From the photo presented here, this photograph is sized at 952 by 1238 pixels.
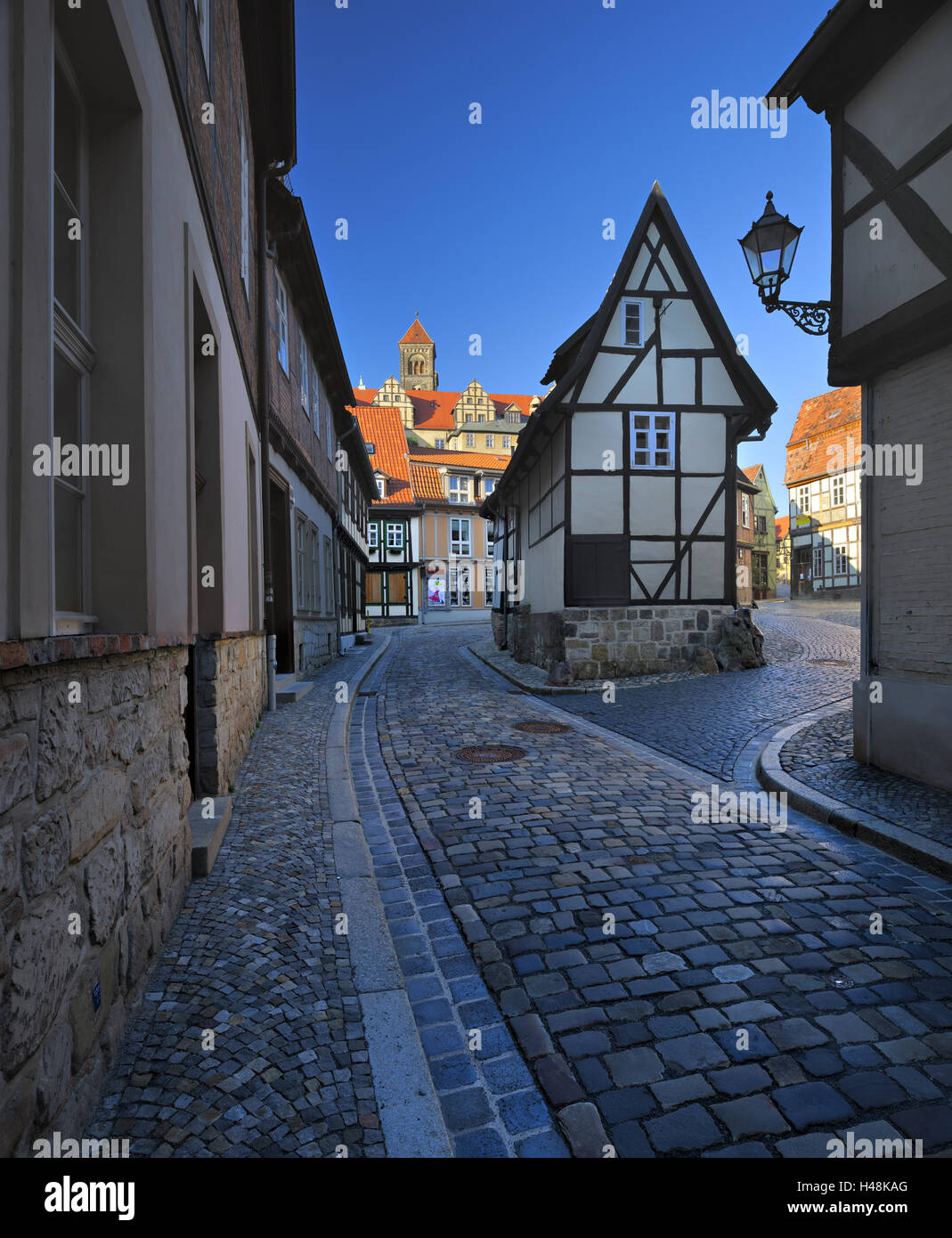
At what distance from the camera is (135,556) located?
2.98 meters

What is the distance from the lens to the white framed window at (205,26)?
5113 mm

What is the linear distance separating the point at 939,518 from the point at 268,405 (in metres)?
7.69

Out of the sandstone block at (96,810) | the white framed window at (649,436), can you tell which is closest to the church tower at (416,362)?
the white framed window at (649,436)

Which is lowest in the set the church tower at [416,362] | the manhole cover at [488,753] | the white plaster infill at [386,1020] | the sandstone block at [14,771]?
the white plaster infill at [386,1020]

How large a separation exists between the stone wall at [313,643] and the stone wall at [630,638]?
453 cm

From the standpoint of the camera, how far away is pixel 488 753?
7.38 m

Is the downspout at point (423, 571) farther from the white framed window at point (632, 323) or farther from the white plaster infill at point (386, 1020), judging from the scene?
the white plaster infill at point (386, 1020)

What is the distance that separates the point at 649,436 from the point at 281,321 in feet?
23.5

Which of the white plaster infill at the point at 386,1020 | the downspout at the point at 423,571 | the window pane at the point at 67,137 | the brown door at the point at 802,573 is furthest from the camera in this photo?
the downspout at the point at 423,571

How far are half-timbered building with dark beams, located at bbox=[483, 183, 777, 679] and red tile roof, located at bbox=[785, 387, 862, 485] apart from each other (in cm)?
2458

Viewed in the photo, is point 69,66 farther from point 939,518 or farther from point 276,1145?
point 939,518

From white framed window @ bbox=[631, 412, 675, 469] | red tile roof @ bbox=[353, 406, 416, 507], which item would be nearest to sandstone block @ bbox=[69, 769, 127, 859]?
white framed window @ bbox=[631, 412, 675, 469]

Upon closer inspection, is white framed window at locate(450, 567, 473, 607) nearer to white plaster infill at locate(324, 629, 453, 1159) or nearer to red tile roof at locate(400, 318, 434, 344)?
white plaster infill at locate(324, 629, 453, 1159)
